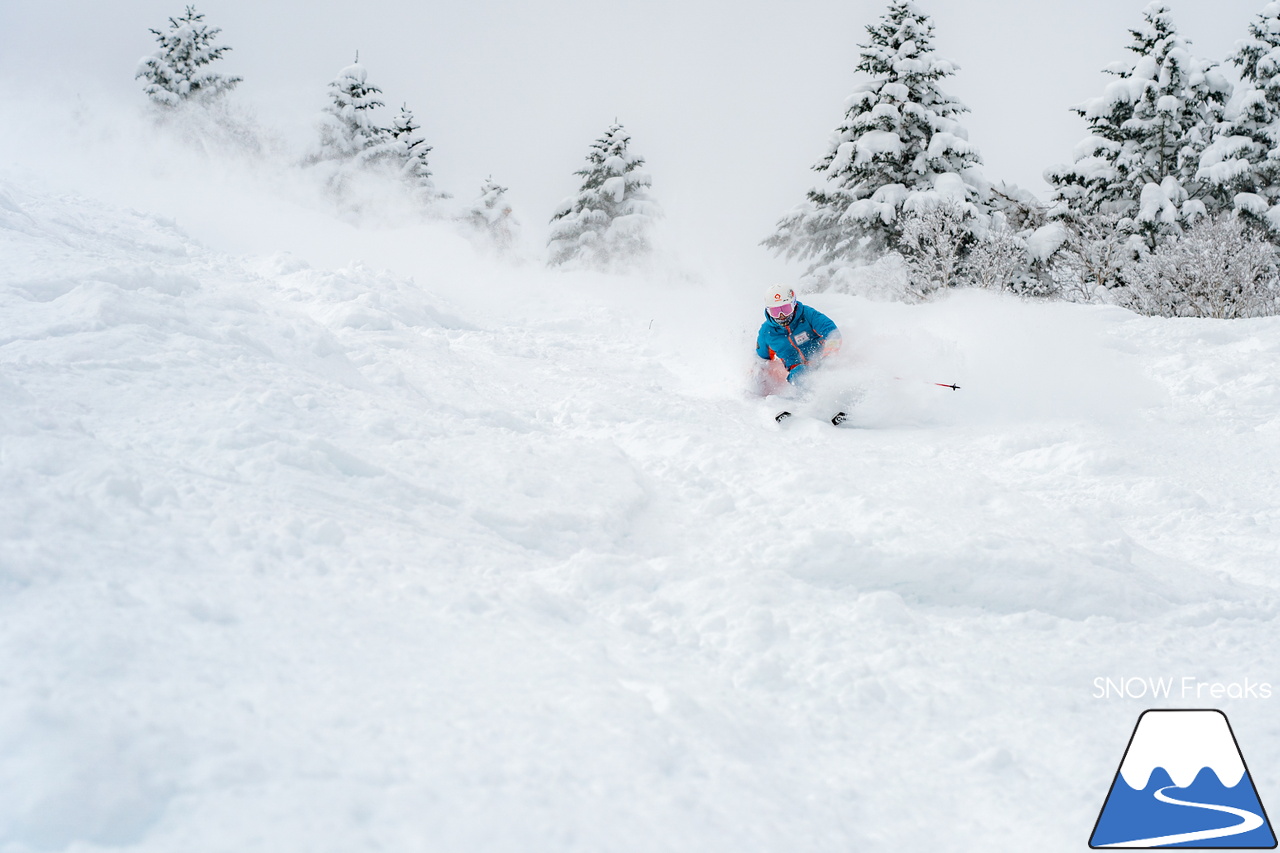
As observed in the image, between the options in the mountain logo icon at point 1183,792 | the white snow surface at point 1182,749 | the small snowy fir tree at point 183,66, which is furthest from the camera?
the small snowy fir tree at point 183,66

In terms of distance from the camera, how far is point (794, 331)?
7.39m

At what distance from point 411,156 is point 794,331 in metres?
23.3

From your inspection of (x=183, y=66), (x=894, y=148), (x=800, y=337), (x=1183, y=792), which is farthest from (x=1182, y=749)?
(x=183, y=66)

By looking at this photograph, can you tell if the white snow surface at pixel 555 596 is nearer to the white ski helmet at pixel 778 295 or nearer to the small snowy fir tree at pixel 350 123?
the white ski helmet at pixel 778 295

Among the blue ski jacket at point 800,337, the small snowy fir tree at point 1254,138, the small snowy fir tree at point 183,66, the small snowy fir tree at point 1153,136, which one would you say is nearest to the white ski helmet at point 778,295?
the blue ski jacket at point 800,337

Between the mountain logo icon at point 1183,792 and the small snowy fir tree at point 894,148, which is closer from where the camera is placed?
the mountain logo icon at point 1183,792

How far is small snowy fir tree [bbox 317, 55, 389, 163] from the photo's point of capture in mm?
25484

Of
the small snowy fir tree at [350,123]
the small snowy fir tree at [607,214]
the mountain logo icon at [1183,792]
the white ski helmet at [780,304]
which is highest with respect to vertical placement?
the small snowy fir tree at [350,123]

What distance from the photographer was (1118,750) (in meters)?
2.51

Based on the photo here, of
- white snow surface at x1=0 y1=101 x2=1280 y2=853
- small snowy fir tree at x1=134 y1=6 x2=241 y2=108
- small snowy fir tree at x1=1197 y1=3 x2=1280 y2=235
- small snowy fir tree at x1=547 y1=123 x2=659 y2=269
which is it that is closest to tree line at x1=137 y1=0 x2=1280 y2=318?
small snowy fir tree at x1=1197 y1=3 x2=1280 y2=235

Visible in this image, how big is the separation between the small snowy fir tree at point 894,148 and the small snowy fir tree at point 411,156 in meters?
15.0

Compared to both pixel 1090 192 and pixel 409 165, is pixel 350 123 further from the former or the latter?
pixel 1090 192

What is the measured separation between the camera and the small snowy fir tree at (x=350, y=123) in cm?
2548

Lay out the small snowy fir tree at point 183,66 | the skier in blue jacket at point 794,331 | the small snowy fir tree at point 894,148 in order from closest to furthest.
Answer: the skier in blue jacket at point 794,331, the small snowy fir tree at point 894,148, the small snowy fir tree at point 183,66
